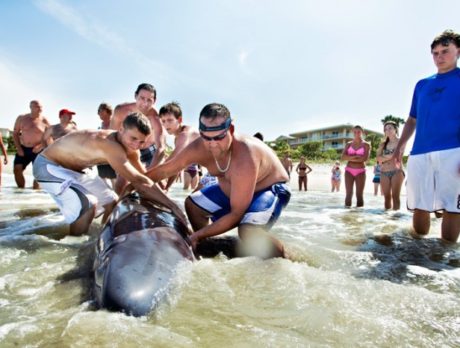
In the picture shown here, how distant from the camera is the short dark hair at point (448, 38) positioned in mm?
3566

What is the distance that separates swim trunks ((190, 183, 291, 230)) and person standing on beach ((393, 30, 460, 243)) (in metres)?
1.56

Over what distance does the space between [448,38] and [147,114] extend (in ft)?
14.3

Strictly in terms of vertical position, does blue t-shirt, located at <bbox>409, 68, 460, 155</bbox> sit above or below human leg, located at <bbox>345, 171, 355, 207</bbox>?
above

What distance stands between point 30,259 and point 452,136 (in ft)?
14.4

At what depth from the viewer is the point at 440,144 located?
12.1 feet

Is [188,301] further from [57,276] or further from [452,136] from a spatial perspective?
[452,136]

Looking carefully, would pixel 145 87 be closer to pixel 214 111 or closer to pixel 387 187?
pixel 214 111

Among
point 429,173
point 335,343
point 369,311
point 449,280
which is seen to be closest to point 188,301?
point 335,343

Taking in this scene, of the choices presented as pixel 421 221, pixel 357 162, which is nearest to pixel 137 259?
pixel 421 221

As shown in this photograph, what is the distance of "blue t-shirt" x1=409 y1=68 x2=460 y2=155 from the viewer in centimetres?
366

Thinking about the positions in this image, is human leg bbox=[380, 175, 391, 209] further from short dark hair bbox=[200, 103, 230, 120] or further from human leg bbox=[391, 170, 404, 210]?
short dark hair bbox=[200, 103, 230, 120]

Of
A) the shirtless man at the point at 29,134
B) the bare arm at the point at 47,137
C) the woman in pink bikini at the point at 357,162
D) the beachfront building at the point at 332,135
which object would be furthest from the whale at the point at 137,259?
the beachfront building at the point at 332,135

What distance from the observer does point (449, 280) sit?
2.69 meters

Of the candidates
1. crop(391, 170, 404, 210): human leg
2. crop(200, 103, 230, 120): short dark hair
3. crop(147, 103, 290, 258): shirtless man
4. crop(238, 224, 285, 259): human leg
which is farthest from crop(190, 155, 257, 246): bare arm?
crop(391, 170, 404, 210): human leg
